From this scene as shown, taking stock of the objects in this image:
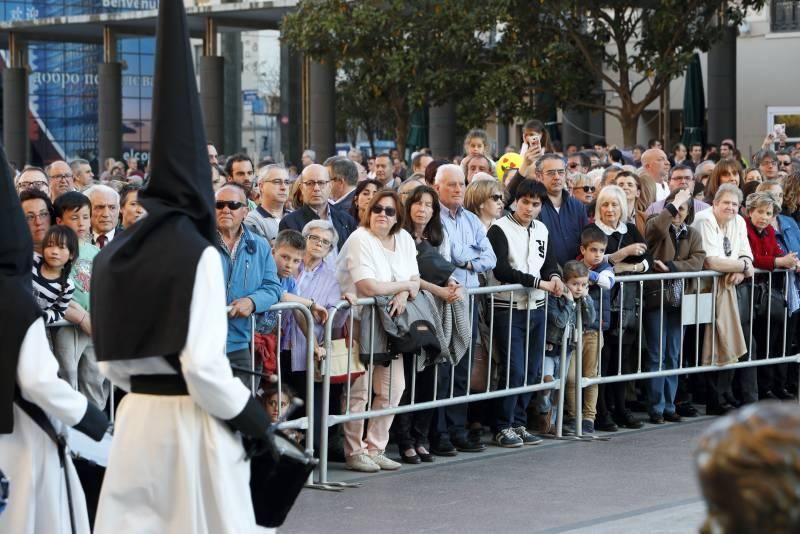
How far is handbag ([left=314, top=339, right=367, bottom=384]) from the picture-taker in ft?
30.2

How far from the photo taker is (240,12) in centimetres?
3325

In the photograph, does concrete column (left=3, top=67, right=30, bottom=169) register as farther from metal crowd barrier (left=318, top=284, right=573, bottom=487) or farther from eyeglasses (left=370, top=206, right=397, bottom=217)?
eyeglasses (left=370, top=206, right=397, bottom=217)

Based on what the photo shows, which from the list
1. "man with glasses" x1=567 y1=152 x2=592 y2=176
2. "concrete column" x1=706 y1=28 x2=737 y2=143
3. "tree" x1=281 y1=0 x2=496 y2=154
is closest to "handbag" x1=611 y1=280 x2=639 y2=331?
"man with glasses" x1=567 y1=152 x2=592 y2=176

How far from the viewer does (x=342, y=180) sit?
1138 centimetres

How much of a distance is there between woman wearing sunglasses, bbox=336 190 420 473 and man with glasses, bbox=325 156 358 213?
171 centimetres

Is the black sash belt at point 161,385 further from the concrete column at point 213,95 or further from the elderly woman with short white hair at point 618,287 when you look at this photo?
the concrete column at point 213,95

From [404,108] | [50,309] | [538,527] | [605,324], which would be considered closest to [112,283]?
[50,309]

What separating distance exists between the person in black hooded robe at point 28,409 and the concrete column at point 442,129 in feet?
92.6

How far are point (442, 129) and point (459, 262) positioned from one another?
23748 millimetres

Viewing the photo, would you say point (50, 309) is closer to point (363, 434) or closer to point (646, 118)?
point (363, 434)

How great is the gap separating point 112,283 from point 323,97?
29990mm

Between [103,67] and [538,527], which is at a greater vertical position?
[103,67]

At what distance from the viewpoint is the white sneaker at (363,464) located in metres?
9.47

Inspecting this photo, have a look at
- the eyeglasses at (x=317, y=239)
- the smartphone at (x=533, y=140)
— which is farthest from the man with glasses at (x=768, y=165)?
the eyeglasses at (x=317, y=239)
